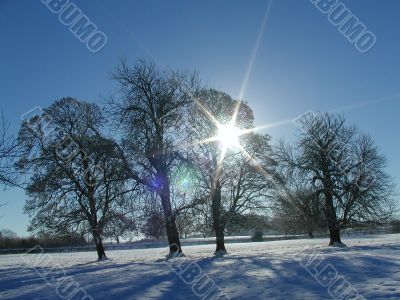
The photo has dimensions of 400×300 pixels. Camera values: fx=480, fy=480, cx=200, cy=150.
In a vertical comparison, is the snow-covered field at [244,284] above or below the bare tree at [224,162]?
below

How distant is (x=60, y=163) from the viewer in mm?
31391

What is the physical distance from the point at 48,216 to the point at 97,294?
787 inches

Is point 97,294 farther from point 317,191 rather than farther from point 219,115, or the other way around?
point 317,191

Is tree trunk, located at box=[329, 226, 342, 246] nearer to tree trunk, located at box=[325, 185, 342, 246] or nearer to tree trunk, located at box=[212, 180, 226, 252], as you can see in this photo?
tree trunk, located at box=[325, 185, 342, 246]

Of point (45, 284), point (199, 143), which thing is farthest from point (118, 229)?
point (45, 284)

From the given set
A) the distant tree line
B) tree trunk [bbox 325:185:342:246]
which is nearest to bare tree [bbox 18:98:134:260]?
the distant tree line

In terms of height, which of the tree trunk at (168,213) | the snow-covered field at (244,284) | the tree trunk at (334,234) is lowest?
the snow-covered field at (244,284)

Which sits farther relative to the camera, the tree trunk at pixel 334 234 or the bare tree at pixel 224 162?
the tree trunk at pixel 334 234

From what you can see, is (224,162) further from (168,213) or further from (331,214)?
(331,214)

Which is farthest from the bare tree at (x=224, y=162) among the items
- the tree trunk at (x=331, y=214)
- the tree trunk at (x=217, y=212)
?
the tree trunk at (x=331, y=214)

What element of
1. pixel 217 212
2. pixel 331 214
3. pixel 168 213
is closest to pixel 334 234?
pixel 331 214

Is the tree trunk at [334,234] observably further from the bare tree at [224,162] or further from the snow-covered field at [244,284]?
the snow-covered field at [244,284]

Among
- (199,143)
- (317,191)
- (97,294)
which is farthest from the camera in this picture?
(317,191)

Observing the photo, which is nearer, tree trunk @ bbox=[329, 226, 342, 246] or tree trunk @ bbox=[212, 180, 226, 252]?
tree trunk @ bbox=[212, 180, 226, 252]
